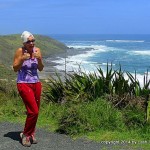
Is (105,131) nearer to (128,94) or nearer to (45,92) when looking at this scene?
(128,94)

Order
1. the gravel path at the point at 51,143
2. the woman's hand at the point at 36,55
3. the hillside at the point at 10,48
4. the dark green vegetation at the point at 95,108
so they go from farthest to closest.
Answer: the hillside at the point at 10,48 → the dark green vegetation at the point at 95,108 → the gravel path at the point at 51,143 → the woman's hand at the point at 36,55

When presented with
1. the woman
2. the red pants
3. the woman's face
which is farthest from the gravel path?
the woman's face

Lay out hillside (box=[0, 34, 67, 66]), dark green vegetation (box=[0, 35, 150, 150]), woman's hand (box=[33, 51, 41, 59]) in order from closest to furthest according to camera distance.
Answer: woman's hand (box=[33, 51, 41, 59]) < dark green vegetation (box=[0, 35, 150, 150]) < hillside (box=[0, 34, 67, 66])

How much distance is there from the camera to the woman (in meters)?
6.89

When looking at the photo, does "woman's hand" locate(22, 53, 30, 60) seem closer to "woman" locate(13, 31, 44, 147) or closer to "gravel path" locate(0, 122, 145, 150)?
"woman" locate(13, 31, 44, 147)

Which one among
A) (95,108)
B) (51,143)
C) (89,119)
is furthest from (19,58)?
(95,108)

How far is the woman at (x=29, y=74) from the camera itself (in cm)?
689

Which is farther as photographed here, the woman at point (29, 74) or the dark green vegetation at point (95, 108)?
the dark green vegetation at point (95, 108)

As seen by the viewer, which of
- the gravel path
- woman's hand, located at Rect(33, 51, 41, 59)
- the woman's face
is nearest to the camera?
the woman's face

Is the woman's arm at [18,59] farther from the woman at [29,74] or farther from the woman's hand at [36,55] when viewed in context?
the woman's hand at [36,55]

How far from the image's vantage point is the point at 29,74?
280 inches

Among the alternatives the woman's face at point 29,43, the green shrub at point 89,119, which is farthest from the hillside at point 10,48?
the woman's face at point 29,43

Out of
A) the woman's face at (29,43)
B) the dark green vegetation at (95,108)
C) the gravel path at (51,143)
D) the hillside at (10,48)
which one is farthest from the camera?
the hillside at (10,48)

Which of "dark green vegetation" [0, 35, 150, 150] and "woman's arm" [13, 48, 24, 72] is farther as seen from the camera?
"dark green vegetation" [0, 35, 150, 150]
